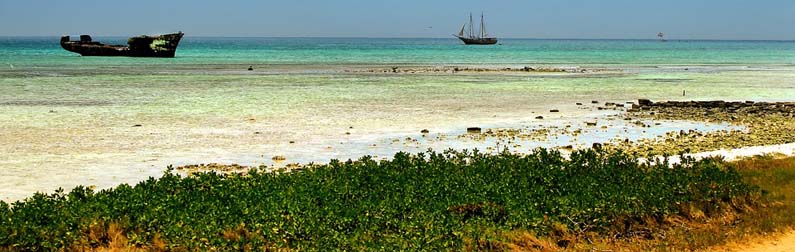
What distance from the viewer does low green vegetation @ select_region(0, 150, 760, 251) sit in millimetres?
9695

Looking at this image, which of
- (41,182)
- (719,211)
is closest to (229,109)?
(41,182)

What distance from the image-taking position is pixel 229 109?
3203 centimetres

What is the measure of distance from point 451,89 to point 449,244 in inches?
1435

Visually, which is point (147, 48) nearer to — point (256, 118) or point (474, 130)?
point (256, 118)

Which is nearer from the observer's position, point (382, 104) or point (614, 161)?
point (614, 161)

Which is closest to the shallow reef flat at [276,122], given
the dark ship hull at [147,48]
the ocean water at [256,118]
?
the ocean water at [256,118]

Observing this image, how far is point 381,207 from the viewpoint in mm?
10719

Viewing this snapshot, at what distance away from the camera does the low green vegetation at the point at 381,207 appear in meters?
9.70

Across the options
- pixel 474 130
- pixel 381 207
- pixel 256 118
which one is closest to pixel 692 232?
pixel 381 207

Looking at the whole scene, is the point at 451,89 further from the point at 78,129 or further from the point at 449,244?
the point at 449,244

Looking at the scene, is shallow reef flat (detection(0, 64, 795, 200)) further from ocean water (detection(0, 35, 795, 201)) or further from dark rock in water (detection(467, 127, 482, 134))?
dark rock in water (detection(467, 127, 482, 134))

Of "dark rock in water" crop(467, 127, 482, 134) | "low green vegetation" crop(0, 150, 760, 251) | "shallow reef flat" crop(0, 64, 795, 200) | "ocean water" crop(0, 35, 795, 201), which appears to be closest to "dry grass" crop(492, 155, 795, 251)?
"low green vegetation" crop(0, 150, 760, 251)

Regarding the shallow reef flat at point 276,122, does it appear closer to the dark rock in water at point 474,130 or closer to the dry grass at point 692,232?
the dark rock in water at point 474,130

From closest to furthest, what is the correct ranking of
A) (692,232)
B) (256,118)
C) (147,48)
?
(692,232)
(256,118)
(147,48)
